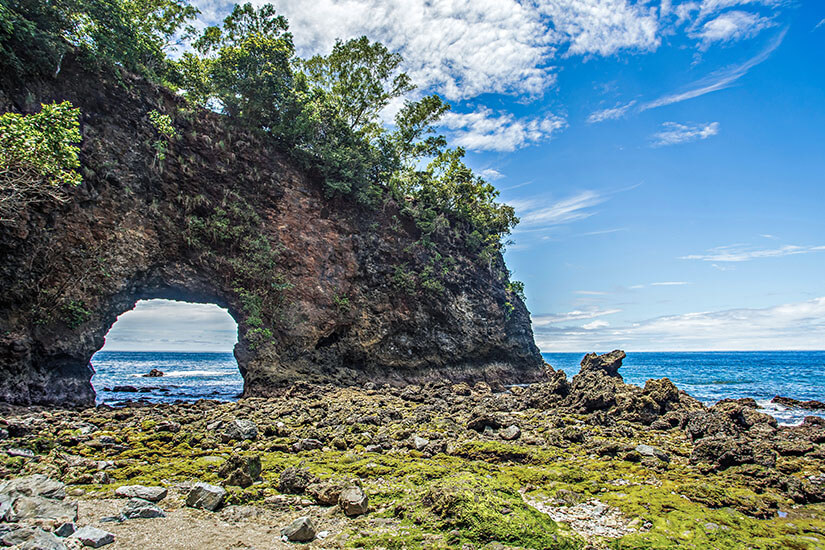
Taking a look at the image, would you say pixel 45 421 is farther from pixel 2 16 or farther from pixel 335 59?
pixel 335 59

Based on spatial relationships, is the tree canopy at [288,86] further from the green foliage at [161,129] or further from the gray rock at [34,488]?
the gray rock at [34,488]

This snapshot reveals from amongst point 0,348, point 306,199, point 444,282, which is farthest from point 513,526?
point 444,282

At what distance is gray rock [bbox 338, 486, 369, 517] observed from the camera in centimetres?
549

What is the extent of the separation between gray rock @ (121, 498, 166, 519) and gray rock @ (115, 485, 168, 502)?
1.44 ft

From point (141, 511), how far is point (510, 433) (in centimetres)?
878

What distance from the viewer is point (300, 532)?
470 centimetres

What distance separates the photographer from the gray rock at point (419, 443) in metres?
9.52

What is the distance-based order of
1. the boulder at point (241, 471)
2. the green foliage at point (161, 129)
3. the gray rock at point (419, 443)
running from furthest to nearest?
the green foliage at point (161, 129) < the gray rock at point (419, 443) < the boulder at point (241, 471)

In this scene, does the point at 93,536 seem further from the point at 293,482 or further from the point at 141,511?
Result: the point at 293,482

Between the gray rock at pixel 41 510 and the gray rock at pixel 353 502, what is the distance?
3.13 m

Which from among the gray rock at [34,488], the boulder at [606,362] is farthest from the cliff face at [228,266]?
the gray rock at [34,488]

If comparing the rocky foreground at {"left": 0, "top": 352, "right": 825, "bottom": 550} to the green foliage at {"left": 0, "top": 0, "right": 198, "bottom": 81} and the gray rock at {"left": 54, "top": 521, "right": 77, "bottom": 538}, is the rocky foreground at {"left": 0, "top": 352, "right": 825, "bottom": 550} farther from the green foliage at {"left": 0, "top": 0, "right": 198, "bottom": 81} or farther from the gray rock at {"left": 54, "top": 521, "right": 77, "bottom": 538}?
the green foliage at {"left": 0, "top": 0, "right": 198, "bottom": 81}

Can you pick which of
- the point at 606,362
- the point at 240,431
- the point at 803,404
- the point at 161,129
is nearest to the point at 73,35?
the point at 161,129

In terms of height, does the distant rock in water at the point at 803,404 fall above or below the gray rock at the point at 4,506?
below
